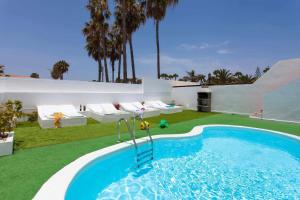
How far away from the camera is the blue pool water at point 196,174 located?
423cm

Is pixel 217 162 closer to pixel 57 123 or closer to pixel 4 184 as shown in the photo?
pixel 4 184

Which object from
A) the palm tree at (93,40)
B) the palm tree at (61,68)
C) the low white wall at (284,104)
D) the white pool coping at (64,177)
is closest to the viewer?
the white pool coping at (64,177)

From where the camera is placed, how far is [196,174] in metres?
5.32

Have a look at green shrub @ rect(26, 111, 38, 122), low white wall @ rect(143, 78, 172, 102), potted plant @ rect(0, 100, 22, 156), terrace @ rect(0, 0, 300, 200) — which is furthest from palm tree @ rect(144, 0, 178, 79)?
potted plant @ rect(0, 100, 22, 156)

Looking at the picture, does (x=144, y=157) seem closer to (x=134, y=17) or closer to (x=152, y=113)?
(x=152, y=113)

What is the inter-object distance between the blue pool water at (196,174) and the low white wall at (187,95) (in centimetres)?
1144

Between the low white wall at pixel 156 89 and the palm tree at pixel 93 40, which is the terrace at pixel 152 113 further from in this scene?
the palm tree at pixel 93 40

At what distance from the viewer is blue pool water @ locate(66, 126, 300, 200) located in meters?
4.23

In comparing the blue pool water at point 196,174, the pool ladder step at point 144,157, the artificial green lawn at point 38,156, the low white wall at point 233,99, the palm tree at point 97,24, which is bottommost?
the blue pool water at point 196,174

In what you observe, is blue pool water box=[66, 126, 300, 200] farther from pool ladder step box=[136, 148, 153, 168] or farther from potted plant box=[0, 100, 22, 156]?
potted plant box=[0, 100, 22, 156]

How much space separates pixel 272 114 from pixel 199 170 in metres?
11.0

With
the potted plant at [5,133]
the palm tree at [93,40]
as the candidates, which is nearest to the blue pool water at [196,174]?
the potted plant at [5,133]

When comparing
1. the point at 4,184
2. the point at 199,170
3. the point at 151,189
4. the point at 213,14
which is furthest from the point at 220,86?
the point at 4,184

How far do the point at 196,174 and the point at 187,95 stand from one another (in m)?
15.5
